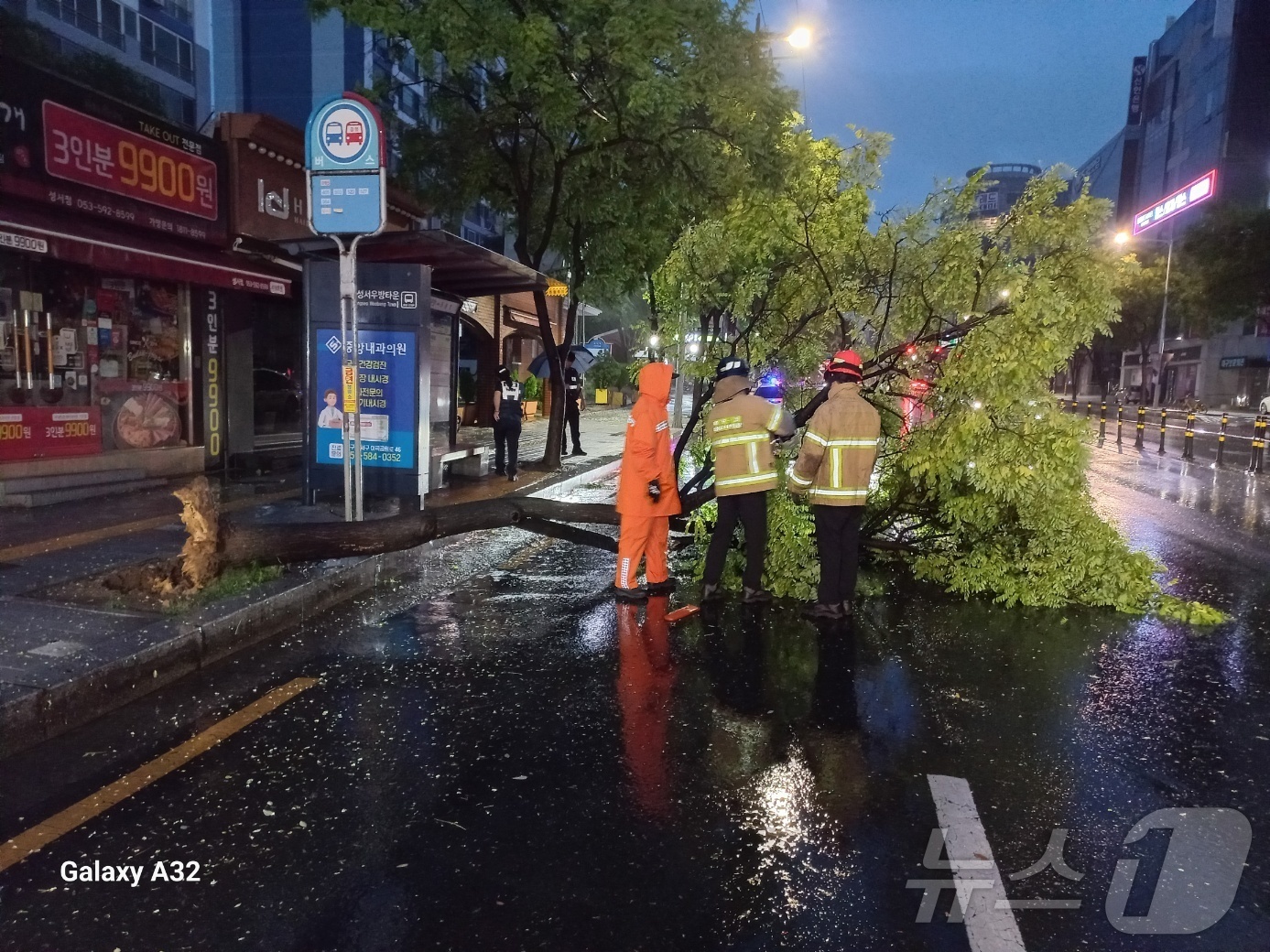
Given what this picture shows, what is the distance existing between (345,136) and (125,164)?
450cm

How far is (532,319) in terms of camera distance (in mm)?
30078

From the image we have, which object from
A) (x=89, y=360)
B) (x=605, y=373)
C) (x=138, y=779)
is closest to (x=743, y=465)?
(x=138, y=779)

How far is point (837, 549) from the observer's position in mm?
6203

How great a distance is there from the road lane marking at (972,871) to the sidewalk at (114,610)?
409cm

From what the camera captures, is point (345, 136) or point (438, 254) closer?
point (345, 136)

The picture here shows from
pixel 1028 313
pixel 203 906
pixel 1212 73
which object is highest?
pixel 1212 73

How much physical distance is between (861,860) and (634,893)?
2.84 ft

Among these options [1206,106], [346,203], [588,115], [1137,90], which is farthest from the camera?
[1137,90]

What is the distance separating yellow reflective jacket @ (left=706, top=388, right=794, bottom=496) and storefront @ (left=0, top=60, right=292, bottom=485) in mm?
7399

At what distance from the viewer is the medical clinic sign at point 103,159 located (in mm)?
9242

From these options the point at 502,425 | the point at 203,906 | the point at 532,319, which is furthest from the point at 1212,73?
the point at 203,906

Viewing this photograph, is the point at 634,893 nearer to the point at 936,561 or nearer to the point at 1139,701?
the point at 1139,701

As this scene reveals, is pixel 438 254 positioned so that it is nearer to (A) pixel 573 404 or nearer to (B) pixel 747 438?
(B) pixel 747 438

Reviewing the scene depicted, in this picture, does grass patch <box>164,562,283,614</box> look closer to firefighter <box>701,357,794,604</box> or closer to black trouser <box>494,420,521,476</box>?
firefighter <box>701,357,794,604</box>
